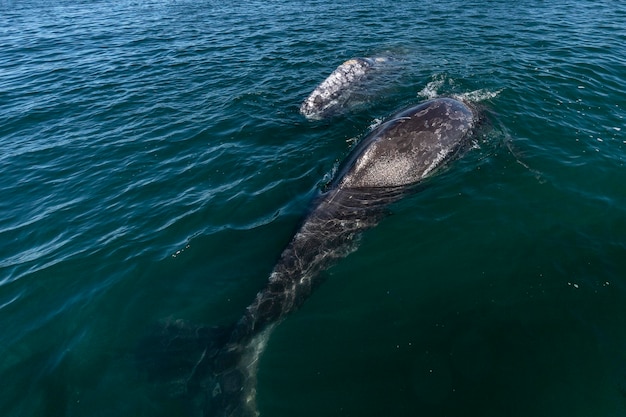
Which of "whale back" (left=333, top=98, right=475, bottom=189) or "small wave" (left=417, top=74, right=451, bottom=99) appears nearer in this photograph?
"whale back" (left=333, top=98, right=475, bottom=189)

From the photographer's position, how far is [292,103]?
20.3 m

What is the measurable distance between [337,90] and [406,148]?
7.76 m

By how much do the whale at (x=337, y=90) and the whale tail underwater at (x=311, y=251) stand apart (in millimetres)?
4750

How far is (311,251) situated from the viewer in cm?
1169

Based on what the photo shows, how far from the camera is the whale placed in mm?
19047

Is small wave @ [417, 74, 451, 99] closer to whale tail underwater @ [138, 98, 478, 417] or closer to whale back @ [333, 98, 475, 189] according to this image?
whale tail underwater @ [138, 98, 478, 417]

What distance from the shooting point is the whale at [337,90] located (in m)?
19.0

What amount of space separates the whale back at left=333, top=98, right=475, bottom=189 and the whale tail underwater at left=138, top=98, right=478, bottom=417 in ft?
0.12

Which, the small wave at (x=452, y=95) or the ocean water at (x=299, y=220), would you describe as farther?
the small wave at (x=452, y=95)

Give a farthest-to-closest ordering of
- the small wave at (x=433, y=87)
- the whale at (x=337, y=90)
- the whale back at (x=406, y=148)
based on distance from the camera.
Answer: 1. the small wave at (x=433, y=87)
2. the whale at (x=337, y=90)
3. the whale back at (x=406, y=148)

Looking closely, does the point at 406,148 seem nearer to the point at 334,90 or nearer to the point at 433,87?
the point at 334,90

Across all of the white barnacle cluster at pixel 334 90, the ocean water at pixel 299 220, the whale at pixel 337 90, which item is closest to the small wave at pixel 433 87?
the ocean water at pixel 299 220

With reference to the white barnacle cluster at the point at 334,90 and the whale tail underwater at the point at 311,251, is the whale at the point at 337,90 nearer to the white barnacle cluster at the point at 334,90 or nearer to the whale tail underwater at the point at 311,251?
the white barnacle cluster at the point at 334,90

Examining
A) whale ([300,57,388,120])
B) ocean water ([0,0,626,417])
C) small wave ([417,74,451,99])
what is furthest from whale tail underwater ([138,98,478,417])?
whale ([300,57,388,120])
